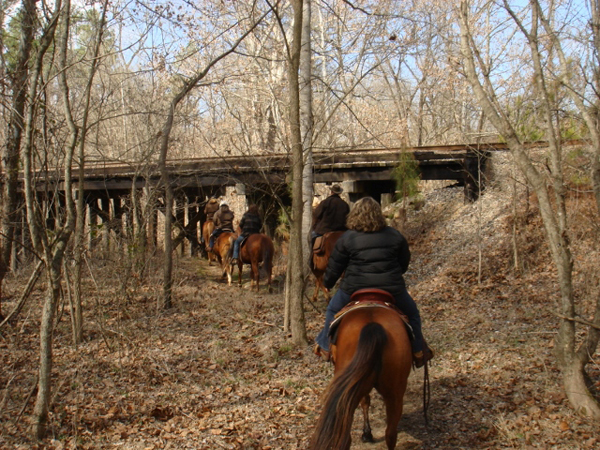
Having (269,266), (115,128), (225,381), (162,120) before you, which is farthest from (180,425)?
(115,128)

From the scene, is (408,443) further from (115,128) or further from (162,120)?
(115,128)

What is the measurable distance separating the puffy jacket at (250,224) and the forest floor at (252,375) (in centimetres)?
317

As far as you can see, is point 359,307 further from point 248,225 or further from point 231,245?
point 231,245

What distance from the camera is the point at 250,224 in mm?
16812

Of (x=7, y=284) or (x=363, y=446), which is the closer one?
(x=363, y=446)

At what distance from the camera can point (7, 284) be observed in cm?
1469

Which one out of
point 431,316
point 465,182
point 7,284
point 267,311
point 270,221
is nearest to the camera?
point 431,316

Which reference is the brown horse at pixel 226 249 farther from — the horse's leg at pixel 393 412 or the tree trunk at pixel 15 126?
the horse's leg at pixel 393 412

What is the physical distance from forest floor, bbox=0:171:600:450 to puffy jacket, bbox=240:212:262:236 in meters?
3.17

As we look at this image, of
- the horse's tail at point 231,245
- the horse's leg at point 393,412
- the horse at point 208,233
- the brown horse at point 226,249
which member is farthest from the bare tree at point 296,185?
the horse at point 208,233

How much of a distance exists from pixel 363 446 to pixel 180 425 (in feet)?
6.49

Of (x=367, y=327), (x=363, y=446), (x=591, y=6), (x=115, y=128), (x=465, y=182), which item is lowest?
(x=363, y=446)

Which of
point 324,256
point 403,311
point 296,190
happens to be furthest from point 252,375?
point 324,256

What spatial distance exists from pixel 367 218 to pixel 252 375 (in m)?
3.38
